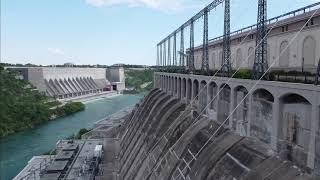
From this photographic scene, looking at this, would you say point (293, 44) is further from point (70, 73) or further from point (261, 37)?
point (70, 73)

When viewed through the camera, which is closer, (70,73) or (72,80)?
(72,80)

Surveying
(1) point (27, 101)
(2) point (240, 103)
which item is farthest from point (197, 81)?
(1) point (27, 101)

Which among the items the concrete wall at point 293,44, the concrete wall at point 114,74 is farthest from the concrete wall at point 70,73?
the concrete wall at point 293,44

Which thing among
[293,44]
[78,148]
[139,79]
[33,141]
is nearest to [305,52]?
[293,44]

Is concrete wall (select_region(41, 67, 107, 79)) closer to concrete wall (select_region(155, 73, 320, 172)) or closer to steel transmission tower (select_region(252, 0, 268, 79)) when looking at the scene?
steel transmission tower (select_region(252, 0, 268, 79))

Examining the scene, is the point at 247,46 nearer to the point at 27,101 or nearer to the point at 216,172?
the point at 216,172

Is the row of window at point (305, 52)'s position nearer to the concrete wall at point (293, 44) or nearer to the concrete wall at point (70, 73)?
the concrete wall at point (293, 44)

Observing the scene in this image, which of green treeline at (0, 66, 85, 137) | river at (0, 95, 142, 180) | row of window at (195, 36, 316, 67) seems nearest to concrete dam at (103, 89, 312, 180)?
row of window at (195, 36, 316, 67)
